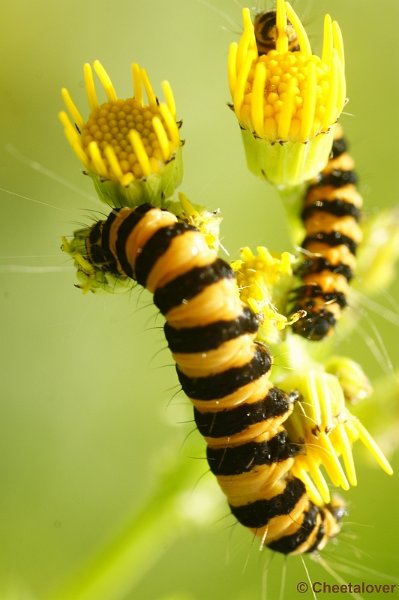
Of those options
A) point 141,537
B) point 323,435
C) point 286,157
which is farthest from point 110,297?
point 323,435

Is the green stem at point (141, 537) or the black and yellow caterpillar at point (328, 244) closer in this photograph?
the black and yellow caterpillar at point (328, 244)

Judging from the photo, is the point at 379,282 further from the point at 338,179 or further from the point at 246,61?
the point at 246,61

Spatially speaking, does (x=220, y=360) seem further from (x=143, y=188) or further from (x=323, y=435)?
(x=143, y=188)

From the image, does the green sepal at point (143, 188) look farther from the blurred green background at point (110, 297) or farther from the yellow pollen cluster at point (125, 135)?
the blurred green background at point (110, 297)

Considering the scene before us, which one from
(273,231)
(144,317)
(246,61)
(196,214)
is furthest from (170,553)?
(246,61)

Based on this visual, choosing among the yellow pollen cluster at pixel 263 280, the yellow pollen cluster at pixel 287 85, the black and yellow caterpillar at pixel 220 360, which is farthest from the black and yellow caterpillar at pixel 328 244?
the yellow pollen cluster at pixel 287 85

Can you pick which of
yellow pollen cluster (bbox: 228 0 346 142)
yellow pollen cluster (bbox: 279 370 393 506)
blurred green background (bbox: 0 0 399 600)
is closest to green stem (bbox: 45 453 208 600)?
blurred green background (bbox: 0 0 399 600)
